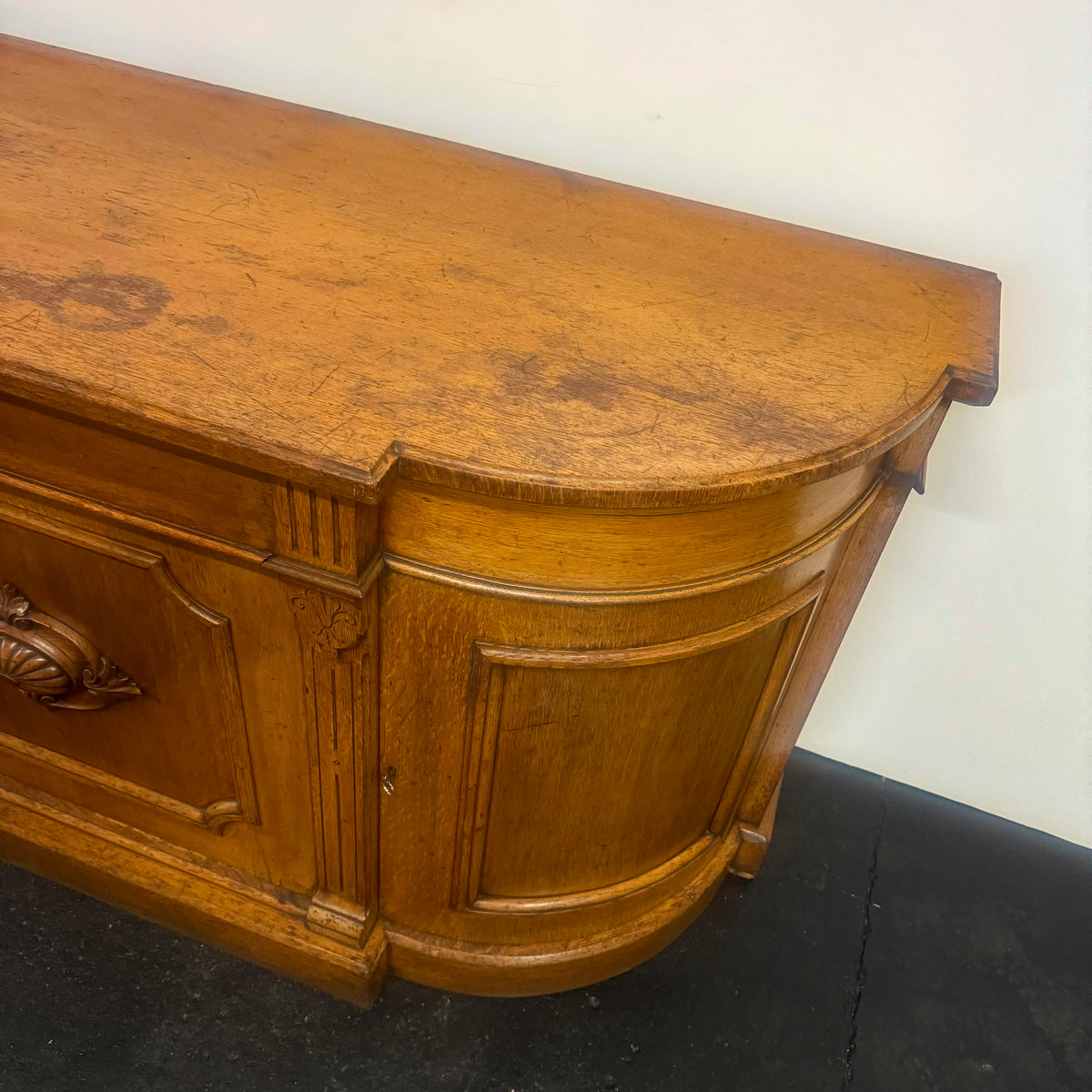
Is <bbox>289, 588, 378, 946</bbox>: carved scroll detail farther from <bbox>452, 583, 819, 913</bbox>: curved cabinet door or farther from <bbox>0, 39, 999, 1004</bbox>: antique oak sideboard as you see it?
<bbox>452, 583, 819, 913</bbox>: curved cabinet door

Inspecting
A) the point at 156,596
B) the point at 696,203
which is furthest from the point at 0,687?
the point at 696,203

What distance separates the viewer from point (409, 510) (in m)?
0.89

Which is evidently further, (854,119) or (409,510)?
(854,119)

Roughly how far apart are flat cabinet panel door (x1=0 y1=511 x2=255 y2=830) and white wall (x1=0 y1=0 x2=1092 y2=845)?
75cm

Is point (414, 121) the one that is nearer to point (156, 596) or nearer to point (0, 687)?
point (156, 596)

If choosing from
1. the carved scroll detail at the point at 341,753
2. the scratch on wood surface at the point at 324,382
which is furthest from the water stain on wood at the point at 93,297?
the carved scroll detail at the point at 341,753

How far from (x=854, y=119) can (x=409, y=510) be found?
776 millimetres

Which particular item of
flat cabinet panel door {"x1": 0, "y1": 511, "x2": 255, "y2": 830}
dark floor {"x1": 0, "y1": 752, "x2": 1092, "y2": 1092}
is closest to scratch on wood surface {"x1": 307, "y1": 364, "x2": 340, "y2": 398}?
flat cabinet panel door {"x1": 0, "y1": 511, "x2": 255, "y2": 830}

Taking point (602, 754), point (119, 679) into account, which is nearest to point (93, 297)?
point (119, 679)

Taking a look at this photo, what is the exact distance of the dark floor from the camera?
1.32 meters

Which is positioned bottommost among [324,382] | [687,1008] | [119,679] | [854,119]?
[687,1008]

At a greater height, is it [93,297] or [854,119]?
[854,119]

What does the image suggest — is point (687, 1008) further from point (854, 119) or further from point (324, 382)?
point (854, 119)

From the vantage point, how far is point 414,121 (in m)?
1.32
